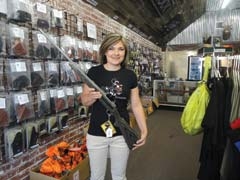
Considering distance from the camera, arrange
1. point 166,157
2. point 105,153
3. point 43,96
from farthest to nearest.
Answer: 1. point 166,157
2. point 43,96
3. point 105,153

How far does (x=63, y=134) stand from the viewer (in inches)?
111

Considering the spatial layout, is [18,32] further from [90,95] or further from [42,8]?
[90,95]

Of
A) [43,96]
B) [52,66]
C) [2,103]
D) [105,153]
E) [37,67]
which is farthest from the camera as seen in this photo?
[52,66]

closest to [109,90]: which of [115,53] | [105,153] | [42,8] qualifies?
[115,53]

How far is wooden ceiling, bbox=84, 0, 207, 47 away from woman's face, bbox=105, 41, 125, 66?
1987mm

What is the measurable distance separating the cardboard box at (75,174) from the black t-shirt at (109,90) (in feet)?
2.84

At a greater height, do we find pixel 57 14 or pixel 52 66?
pixel 57 14

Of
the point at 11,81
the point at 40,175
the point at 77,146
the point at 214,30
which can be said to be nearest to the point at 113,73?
the point at 11,81

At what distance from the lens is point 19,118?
2.01m

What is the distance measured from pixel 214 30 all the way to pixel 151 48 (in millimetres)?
2821

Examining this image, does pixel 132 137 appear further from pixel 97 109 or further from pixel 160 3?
pixel 160 3

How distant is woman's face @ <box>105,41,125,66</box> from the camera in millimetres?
1541

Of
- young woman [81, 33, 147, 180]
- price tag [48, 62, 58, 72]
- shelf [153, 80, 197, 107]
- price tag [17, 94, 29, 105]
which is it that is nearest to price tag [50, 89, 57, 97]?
price tag [48, 62, 58, 72]

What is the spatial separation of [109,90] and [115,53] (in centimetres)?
25
